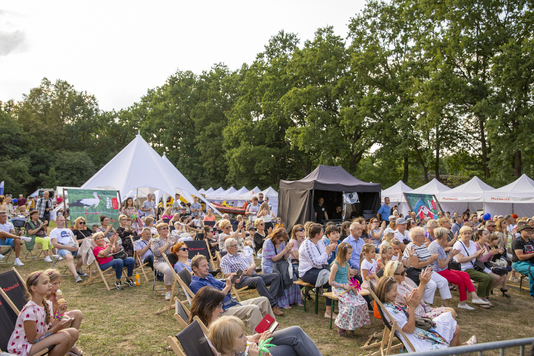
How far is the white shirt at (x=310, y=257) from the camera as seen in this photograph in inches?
202

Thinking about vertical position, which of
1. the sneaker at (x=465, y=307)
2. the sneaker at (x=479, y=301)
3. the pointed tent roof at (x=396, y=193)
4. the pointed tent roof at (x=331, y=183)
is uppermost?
the pointed tent roof at (x=331, y=183)

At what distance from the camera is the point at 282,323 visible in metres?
4.67

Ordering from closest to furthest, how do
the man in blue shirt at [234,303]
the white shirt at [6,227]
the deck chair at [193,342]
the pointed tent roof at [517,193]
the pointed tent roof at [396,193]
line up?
the deck chair at [193,342], the man in blue shirt at [234,303], the white shirt at [6,227], the pointed tent roof at [517,193], the pointed tent roof at [396,193]

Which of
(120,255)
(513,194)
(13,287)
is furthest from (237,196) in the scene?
(13,287)

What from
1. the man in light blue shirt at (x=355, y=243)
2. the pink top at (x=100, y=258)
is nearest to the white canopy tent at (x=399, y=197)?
the man in light blue shirt at (x=355, y=243)

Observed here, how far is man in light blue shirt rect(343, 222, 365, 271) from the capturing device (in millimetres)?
5582

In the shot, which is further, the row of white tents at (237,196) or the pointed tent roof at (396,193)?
the row of white tents at (237,196)

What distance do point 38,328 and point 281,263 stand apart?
331 cm

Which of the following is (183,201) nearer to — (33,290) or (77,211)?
(77,211)

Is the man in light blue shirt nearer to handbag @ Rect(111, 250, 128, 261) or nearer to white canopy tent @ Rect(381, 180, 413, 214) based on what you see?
handbag @ Rect(111, 250, 128, 261)

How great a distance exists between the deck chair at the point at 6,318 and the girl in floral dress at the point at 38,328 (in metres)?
0.09

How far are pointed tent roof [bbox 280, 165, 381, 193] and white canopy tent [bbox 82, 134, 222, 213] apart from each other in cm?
442

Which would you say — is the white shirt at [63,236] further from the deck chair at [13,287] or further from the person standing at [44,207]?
the person standing at [44,207]

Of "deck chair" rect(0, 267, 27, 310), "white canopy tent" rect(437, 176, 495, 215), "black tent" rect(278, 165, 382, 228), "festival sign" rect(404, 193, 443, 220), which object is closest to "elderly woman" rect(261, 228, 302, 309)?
"deck chair" rect(0, 267, 27, 310)
